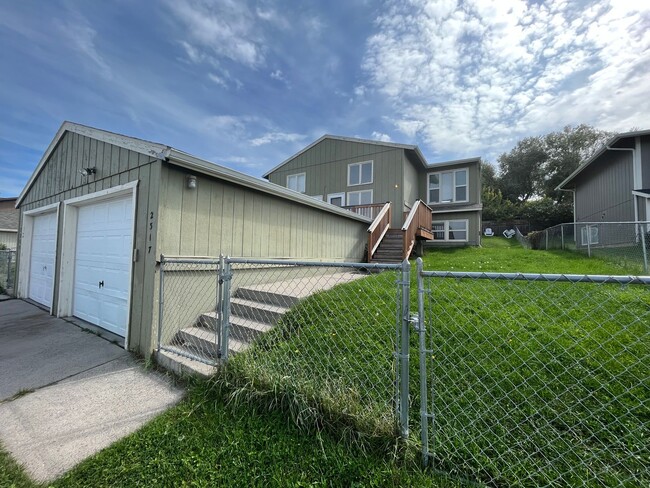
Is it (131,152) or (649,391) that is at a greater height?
(131,152)

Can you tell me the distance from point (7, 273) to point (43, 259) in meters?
4.31

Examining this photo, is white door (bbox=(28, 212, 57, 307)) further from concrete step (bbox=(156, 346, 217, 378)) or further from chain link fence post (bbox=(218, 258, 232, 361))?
chain link fence post (bbox=(218, 258, 232, 361))

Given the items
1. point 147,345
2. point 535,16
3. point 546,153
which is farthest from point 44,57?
point 546,153

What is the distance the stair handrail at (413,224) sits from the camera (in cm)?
963

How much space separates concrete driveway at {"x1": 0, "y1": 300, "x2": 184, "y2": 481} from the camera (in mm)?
2260

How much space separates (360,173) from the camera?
14680 millimetres

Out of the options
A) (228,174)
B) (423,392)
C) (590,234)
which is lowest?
(423,392)

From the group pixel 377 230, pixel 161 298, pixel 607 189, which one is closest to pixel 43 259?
pixel 161 298

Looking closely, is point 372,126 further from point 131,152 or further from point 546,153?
point 546,153

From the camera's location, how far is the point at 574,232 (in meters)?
11.1

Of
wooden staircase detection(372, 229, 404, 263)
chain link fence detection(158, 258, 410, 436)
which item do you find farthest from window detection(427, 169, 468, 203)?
chain link fence detection(158, 258, 410, 436)

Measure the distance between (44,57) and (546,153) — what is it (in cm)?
3871

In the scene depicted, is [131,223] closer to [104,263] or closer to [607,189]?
[104,263]

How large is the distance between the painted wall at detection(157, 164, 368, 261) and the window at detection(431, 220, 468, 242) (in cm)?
983
